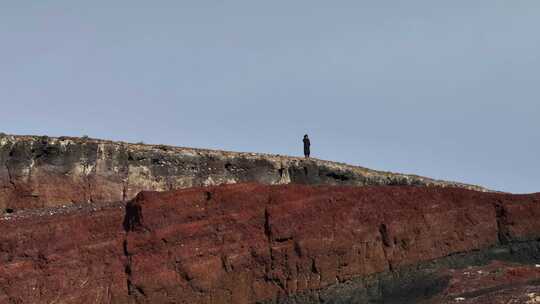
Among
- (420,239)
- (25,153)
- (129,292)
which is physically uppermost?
(25,153)

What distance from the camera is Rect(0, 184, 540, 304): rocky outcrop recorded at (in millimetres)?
23969

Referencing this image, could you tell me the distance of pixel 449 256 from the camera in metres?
26.3

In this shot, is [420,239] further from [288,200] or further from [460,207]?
[288,200]

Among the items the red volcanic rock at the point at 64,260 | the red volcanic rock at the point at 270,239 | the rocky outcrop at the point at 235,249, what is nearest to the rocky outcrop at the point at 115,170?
the rocky outcrop at the point at 235,249

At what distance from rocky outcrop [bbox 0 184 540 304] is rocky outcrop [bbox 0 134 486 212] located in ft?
19.0

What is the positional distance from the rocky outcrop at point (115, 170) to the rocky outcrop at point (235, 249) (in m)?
5.78

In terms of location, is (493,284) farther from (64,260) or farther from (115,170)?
(115,170)

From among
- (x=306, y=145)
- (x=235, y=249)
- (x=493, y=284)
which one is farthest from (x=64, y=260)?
(x=306, y=145)

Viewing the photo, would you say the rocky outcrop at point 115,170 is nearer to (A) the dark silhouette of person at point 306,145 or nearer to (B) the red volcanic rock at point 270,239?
(A) the dark silhouette of person at point 306,145

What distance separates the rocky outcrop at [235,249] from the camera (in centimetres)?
2397

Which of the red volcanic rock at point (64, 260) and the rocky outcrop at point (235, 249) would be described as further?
the rocky outcrop at point (235, 249)

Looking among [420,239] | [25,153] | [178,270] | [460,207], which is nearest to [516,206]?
[460,207]

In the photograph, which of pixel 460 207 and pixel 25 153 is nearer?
pixel 460 207

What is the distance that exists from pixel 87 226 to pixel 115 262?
1.30 metres
